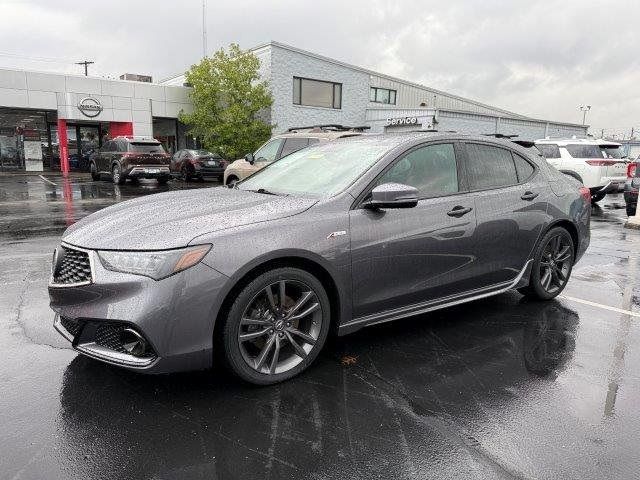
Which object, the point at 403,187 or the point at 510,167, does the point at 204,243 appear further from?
the point at 510,167

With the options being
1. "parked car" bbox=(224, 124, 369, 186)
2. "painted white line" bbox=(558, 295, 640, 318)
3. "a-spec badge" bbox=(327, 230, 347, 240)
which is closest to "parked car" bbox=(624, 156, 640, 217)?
"parked car" bbox=(224, 124, 369, 186)

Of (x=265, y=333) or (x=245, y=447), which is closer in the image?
(x=245, y=447)

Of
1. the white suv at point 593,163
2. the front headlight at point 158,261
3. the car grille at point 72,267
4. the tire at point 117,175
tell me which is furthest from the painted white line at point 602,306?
the tire at point 117,175

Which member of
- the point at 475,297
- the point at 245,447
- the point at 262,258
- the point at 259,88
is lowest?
the point at 245,447

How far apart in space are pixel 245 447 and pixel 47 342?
6.96 ft

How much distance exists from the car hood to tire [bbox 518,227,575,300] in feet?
8.38

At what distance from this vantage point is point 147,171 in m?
18.7

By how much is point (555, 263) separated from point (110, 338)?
13.6ft

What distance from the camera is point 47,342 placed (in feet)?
12.5

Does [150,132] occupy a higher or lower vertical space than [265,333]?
higher

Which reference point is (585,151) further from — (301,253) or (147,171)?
(147,171)

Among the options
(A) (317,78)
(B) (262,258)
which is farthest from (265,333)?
(A) (317,78)

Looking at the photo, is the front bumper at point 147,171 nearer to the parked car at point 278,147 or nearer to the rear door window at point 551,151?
the parked car at point 278,147

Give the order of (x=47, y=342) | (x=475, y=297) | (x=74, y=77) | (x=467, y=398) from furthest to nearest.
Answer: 1. (x=74, y=77)
2. (x=475, y=297)
3. (x=47, y=342)
4. (x=467, y=398)
